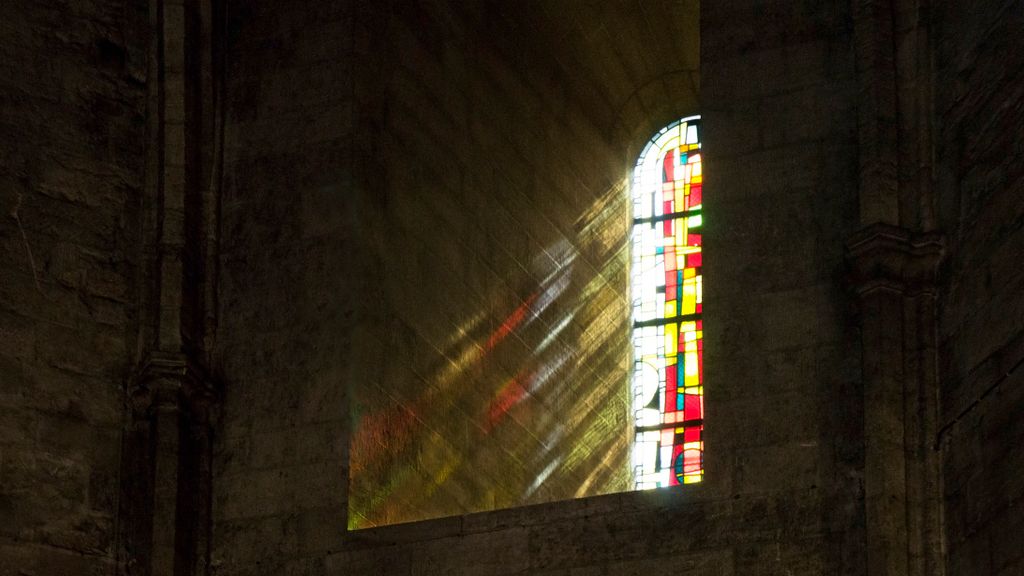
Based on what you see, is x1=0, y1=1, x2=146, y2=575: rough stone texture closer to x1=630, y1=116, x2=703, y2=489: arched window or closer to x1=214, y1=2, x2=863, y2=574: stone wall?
x1=214, y1=2, x2=863, y2=574: stone wall

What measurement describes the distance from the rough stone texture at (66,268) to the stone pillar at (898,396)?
4.41 meters

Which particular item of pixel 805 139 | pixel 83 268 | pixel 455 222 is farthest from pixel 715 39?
pixel 83 268

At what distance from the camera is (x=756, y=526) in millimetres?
15141

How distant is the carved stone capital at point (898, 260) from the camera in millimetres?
15258

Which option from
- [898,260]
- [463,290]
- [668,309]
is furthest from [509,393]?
[898,260]

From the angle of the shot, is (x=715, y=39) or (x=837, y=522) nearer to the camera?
(x=837, y=522)

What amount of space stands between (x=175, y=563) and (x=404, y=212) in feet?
8.49

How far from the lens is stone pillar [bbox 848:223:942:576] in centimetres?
1466

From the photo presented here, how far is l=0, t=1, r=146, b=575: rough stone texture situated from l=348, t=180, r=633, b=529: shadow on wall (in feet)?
5.04

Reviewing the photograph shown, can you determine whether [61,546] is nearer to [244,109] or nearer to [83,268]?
[83,268]

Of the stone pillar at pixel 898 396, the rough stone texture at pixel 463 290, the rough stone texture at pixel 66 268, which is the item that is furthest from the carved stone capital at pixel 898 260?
the rough stone texture at pixel 66 268

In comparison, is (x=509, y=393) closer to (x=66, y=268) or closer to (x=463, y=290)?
(x=463, y=290)

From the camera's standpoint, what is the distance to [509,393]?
17734mm

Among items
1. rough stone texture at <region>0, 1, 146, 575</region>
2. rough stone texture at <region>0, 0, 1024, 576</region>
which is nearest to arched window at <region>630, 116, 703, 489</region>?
rough stone texture at <region>0, 0, 1024, 576</region>
